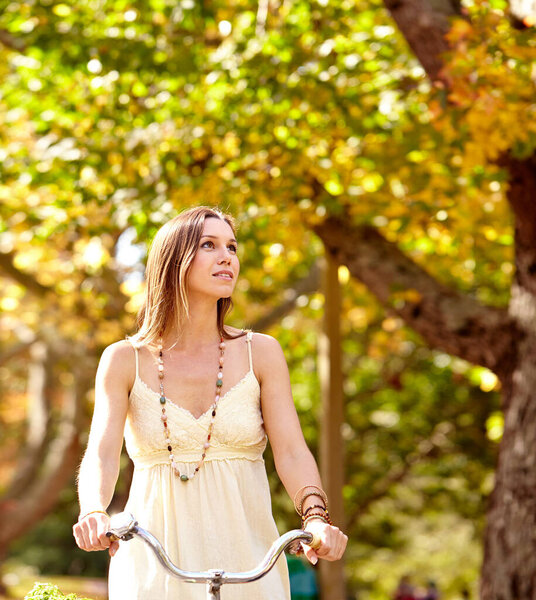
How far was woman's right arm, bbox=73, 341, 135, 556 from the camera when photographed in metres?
2.76

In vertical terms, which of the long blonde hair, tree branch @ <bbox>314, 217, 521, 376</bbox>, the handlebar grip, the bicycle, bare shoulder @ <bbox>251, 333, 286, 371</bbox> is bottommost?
tree branch @ <bbox>314, 217, 521, 376</bbox>

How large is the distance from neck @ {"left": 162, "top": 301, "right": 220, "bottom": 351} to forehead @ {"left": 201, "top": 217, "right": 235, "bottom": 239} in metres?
0.21

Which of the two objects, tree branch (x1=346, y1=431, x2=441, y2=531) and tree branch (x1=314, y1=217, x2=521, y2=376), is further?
A: tree branch (x1=346, y1=431, x2=441, y2=531)

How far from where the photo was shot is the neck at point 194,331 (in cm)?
303

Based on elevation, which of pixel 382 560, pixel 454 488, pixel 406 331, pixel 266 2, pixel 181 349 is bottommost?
pixel 382 560

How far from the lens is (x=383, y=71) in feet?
25.6

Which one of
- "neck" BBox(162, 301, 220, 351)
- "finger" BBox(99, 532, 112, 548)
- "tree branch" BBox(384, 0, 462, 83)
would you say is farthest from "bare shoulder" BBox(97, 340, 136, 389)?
"tree branch" BBox(384, 0, 462, 83)

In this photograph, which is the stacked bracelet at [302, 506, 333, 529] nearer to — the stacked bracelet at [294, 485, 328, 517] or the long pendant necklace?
the stacked bracelet at [294, 485, 328, 517]

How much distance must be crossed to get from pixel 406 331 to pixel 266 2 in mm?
5999

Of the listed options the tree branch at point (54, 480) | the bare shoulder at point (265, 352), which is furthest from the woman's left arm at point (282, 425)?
the tree branch at point (54, 480)

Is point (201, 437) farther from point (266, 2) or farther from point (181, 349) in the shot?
point (266, 2)

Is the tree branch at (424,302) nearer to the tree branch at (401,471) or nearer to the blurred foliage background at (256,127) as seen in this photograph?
the blurred foliage background at (256,127)

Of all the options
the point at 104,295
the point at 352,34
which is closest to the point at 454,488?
the point at 104,295

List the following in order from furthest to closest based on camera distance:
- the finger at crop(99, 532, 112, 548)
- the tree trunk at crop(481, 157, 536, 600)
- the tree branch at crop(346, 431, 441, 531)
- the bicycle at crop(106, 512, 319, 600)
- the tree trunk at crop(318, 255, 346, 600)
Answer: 1. the tree branch at crop(346, 431, 441, 531)
2. the tree trunk at crop(318, 255, 346, 600)
3. the tree trunk at crop(481, 157, 536, 600)
4. the finger at crop(99, 532, 112, 548)
5. the bicycle at crop(106, 512, 319, 600)
